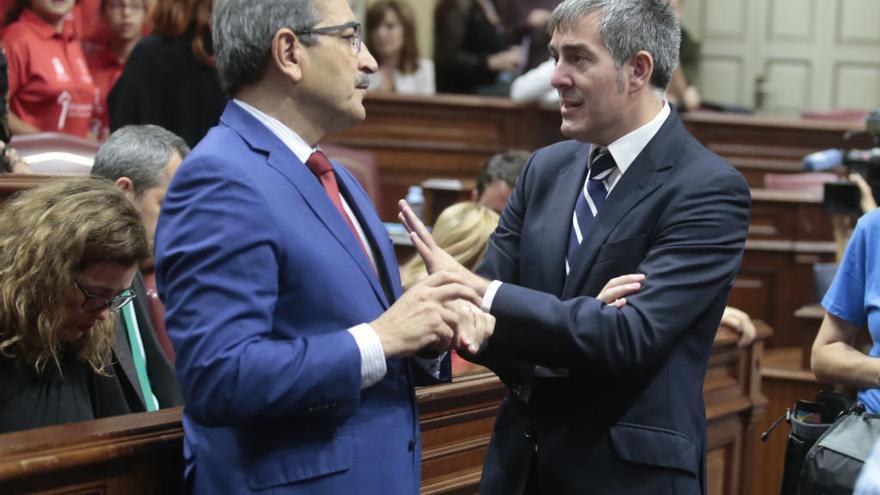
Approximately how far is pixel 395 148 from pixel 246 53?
5164mm

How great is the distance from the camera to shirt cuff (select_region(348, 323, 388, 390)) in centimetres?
170

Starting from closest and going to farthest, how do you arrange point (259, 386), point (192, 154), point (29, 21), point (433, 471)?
1. point (259, 386)
2. point (192, 154)
3. point (433, 471)
4. point (29, 21)

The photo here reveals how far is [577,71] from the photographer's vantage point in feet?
6.88

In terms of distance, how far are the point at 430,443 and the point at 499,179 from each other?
221 centimetres

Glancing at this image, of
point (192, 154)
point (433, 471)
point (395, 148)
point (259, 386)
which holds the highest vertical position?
point (192, 154)

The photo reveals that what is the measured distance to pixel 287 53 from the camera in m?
1.80

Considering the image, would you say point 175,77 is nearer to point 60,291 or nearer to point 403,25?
point 60,291

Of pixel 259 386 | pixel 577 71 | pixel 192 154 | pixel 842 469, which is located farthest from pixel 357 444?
pixel 842 469

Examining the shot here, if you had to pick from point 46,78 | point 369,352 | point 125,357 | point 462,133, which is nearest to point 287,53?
point 369,352

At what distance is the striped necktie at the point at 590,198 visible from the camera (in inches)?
82.3

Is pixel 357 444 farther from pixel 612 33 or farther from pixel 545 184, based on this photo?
pixel 612 33

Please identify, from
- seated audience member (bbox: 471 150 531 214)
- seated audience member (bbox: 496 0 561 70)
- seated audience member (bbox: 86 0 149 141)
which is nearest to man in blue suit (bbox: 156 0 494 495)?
seated audience member (bbox: 471 150 531 214)

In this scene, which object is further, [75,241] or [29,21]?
[29,21]

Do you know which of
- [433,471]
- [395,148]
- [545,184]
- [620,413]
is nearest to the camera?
[620,413]
